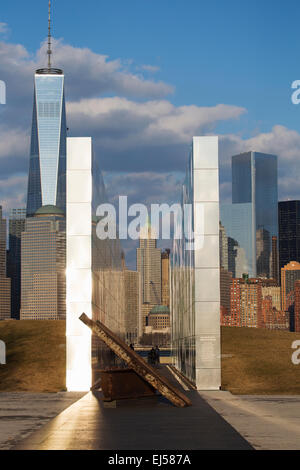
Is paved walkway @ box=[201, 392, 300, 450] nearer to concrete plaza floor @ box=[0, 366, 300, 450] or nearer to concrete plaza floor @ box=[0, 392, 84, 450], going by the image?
concrete plaza floor @ box=[0, 366, 300, 450]

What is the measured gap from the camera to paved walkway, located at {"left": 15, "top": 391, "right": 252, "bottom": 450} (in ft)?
40.2

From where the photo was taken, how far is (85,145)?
94.4 ft

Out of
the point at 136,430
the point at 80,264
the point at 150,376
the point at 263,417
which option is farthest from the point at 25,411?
the point at 80,264

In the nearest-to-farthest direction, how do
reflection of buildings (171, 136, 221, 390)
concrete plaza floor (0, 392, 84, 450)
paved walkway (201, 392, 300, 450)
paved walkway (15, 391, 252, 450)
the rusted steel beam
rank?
paved walkway (15, 391, 252, 450) → paved walkway (201, 392, 300, 450) → concrete plaza floor (0, 392, 84, 450) → the rusted steel beam → reflection of buildings (171, 136, 221, 390)

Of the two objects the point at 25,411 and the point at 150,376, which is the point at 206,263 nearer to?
the point at 150,376

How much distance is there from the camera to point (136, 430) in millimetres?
14344

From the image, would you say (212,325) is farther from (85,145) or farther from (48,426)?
(48,426)

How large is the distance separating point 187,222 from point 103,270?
16.5 ft

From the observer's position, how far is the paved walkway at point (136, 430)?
12258 millimetres

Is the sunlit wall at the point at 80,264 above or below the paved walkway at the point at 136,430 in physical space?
above

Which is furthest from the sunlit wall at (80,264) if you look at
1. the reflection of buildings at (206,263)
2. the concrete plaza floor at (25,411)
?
the reflection of buildings at (206,263)

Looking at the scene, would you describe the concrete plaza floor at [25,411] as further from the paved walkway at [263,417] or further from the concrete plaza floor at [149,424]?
the paved walkway at [263,417]

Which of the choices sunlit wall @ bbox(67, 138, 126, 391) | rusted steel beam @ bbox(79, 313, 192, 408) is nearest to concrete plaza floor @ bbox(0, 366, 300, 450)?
rusted steel beam @ bbox(79, 313, 192, 408)
